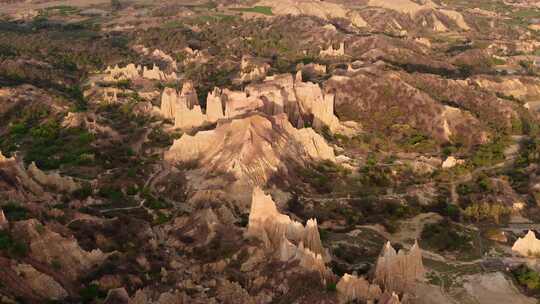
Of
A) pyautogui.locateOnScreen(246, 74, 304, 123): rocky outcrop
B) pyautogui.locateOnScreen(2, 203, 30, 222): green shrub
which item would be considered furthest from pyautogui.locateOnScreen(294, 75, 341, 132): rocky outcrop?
pyautogui.locateOnScreen(2, 203, 30, 222): green shrub

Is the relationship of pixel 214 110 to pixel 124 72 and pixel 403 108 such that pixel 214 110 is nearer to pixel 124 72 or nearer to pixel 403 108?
pixel 403 108

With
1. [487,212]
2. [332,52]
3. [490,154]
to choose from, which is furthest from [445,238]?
[332,52]

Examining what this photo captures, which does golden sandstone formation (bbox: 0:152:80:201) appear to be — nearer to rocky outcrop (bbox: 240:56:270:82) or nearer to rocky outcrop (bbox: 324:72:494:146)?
rocky outcrop (bbox: 324:72:494:146)

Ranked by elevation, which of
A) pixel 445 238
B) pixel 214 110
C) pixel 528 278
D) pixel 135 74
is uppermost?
pixel 214 110

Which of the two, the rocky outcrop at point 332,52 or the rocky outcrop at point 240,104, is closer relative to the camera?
the rocky outcrop at point 240,104

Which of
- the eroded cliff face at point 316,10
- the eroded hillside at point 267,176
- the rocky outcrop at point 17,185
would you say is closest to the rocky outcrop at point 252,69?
the eroded hillside at point 267,176

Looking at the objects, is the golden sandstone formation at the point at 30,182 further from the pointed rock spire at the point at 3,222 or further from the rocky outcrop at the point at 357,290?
the rocky outcrop at the point at 357,290
